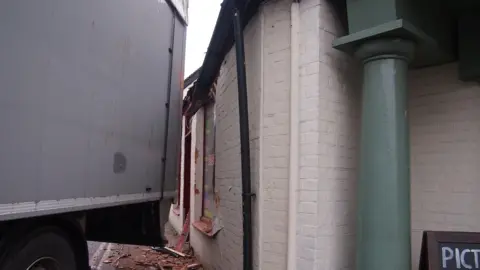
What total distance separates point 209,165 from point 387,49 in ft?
15.3

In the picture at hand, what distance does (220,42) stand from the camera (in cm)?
511

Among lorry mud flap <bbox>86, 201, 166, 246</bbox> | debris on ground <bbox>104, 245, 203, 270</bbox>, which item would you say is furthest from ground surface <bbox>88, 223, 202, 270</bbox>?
lorry mud flap <bbox>86, 201, 166, 246</bbox>

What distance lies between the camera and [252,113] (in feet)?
12.4

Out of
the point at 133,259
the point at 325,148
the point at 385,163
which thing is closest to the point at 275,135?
the point at 325,148

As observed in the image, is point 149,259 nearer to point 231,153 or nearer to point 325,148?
point 231,153

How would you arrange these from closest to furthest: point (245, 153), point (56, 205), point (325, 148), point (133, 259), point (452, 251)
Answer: point (56, 205), point (452, 251), point (325, 148), point (245, 153), point (133, 259)

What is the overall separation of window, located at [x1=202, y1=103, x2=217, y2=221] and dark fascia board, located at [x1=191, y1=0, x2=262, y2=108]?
418mm

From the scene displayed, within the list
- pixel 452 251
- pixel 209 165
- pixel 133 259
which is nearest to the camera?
pixel 452 251

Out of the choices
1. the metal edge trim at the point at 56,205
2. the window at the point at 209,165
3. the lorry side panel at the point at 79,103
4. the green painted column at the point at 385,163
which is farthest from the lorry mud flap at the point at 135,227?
the green painted column at the point at 385,163

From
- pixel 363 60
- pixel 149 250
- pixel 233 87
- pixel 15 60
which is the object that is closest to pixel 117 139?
pixel 15 60

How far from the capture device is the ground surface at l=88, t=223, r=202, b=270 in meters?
7.09

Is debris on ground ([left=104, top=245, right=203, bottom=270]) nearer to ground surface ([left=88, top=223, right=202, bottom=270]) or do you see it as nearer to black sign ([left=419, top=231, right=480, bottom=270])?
ground surface ([left=88, top=223, right=202, bottom=270])

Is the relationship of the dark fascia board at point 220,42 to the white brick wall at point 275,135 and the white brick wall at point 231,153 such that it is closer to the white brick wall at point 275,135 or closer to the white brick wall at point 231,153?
the white brick wall at point 231,153

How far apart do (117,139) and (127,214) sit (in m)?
1.44
